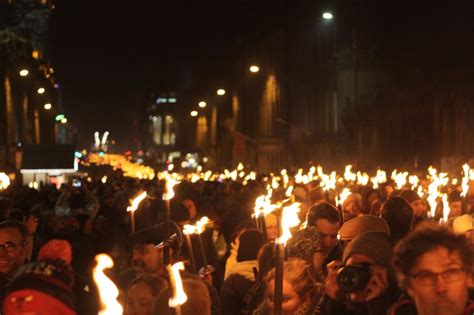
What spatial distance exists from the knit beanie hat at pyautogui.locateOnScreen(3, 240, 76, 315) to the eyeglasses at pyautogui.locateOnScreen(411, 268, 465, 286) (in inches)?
54.5

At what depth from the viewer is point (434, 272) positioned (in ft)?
13.9

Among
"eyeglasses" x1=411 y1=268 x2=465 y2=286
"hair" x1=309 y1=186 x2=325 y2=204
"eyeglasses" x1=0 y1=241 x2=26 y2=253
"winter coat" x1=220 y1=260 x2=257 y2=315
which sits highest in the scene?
"hair" x1=309 y1=186 x2=325 y2=204

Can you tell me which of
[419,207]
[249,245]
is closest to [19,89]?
[419,207]

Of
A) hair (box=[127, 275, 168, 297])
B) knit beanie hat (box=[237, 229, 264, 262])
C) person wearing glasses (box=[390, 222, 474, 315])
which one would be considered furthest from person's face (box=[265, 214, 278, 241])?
person wearing glasses (box=[390, 222, 474, 315])

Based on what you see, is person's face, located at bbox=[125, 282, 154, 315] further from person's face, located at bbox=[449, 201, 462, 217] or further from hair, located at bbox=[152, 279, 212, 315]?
person's face, located at bbox=[449, 201, 462, 217]

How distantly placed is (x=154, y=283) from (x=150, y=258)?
59.5 inches

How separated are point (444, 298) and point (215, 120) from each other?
350ft

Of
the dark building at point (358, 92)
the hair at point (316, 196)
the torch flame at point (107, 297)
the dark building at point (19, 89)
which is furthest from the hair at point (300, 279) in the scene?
the dark building at point (19, 89)

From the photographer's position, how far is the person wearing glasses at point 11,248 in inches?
276

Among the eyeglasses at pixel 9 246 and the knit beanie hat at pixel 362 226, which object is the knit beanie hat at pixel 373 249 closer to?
the knit beanie hat at pixel 362 226

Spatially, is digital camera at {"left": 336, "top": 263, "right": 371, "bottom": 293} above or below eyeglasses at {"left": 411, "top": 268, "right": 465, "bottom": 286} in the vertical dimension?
below

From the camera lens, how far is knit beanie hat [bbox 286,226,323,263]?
7176mm

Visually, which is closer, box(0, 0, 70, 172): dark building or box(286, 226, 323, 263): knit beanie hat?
box(286, 226, 323, 263): knit beanie hat

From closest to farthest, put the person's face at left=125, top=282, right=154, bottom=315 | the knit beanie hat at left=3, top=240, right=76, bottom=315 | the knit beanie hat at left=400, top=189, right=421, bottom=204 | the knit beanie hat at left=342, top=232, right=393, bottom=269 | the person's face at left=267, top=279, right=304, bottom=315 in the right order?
the knit beanie hat at left=3, top=240, right=76, bottom=315
the person's face at left=267, top=279, right=304, bottom=315
the knit beanie hat at left=342, top=232, right=393, bottom=269
the person's face at left=125, top=282, right=154, bottom=315
the knit beanie hat at left=400, top=189, right=421, bottom=204
